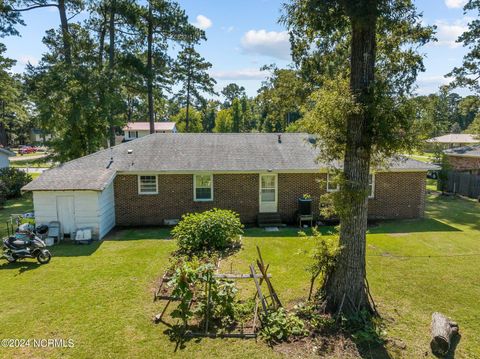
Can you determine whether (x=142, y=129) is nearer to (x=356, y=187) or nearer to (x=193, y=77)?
(x=193, y=77)

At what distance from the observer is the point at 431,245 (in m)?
12.6

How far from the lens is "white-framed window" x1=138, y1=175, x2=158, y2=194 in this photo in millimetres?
15266

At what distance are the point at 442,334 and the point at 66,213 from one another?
1282 cm

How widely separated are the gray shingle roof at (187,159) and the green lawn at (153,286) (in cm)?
273

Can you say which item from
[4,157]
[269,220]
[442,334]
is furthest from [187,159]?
[4,157]

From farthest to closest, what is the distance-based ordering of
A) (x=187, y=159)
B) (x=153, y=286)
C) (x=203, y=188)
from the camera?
(x=187, y=159), (x=203, y=188), (x=153, y=286)

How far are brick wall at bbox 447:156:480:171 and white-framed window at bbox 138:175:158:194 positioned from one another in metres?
24.5

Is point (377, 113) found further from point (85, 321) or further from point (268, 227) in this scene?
point (268, 227)

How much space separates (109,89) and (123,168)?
10.6 m

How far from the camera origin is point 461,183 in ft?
76.8

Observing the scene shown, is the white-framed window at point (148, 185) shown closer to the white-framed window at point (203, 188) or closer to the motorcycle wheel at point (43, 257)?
the white-framed window at point (203, 188)

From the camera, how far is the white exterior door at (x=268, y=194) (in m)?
15.6

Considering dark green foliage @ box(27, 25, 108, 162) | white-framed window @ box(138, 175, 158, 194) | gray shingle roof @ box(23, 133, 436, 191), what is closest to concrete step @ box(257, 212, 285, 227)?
gray shingle roof @ box(23, 133, 436, 191)

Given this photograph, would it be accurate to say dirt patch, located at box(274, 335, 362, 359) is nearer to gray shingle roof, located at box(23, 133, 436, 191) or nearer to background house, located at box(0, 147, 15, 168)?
gray shingle roof, located at box(23, 133, 436, 191)
